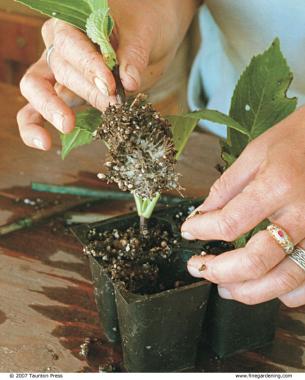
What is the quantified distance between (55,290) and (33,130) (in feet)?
0.56

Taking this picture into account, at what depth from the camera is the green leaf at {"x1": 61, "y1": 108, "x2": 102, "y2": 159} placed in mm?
521

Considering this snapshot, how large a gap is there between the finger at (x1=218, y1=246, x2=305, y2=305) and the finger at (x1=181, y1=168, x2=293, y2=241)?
5cm

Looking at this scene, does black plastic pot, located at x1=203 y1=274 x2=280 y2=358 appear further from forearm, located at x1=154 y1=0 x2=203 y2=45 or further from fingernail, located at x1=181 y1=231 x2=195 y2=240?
forearm, located at x1=154 y1=0 x2=203 y2=45

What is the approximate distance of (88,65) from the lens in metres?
0.50

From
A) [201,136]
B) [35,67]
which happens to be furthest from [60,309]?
[201,136]

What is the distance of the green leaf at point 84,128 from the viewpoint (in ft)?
1.71

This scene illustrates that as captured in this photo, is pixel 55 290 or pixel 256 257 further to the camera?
pixel 55 290

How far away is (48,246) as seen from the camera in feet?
2.25

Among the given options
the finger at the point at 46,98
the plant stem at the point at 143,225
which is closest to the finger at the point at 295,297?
the plant stem at the point at 143,225

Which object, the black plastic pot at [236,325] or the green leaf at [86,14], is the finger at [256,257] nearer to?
the black plastic pot at [236,325]

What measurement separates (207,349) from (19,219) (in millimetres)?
295

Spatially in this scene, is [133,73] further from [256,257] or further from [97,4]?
[256,257]

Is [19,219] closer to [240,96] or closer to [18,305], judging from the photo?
[18,305]

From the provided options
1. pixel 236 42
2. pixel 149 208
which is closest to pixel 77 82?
pixel 149 208
